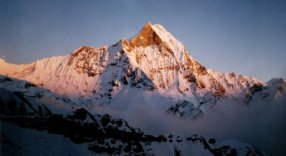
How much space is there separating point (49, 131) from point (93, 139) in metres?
44.8

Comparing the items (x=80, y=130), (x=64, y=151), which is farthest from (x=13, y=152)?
(x=80, y=130)

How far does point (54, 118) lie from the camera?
182750mm

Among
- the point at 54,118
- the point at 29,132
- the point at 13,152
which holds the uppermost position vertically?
the point at 54,118

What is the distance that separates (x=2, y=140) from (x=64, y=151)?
37995 millimetres

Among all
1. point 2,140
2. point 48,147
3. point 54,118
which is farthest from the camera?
point 54,118

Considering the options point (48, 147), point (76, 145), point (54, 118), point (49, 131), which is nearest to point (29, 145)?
point (48, 147)

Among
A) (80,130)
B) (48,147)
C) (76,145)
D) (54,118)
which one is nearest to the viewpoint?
(48,147)

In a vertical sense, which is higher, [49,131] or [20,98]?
[20,98]

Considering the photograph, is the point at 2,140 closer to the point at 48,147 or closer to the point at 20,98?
the point at 48,147

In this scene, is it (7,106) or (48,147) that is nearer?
(48,147)

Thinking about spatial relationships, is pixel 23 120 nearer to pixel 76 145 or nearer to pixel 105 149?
pixel 76 145

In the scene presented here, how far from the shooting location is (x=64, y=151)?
5551 inches

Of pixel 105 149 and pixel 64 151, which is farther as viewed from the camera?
pixel 105 149

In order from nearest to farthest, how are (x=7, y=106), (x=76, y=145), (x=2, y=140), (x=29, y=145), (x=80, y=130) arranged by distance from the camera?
(x=2, y=140), (x=29, y=145), (x=7, y=106), (x=76, y=145), (x=80, y=130)
